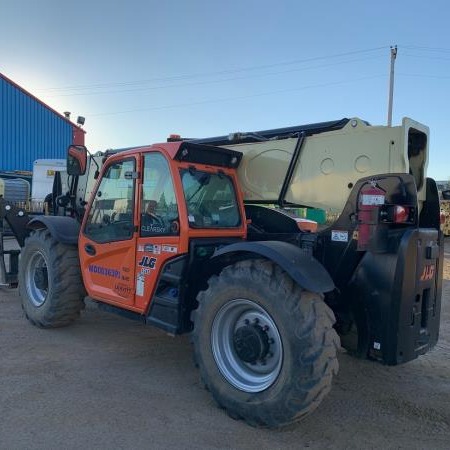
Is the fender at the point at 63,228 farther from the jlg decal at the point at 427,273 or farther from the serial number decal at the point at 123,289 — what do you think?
the jlg decal at the point at 427,273

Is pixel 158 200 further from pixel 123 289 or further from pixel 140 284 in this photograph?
pixel 123 289

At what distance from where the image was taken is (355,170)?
421cm

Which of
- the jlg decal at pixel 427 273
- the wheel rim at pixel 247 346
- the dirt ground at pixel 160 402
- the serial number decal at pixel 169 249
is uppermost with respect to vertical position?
the serial number decal at pixel 169 249

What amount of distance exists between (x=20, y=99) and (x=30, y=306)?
78.6 feet

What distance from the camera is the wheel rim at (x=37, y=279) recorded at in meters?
6.24

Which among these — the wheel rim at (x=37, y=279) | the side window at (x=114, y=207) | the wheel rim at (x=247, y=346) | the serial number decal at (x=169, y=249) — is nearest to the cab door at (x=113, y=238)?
the side window at (x=114, y=207)

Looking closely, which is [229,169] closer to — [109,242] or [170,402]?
[109,242]

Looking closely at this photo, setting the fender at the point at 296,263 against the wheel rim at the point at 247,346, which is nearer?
the fender at the point at 296,263

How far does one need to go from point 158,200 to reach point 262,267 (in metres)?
1.48

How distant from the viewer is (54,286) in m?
5.85

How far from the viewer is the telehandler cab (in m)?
3.57

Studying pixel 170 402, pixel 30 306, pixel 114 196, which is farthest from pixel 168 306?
pixel 30 306

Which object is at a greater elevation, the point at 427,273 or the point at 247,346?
the point at 427,273

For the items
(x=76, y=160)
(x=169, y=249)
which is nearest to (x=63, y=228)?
(x=76, y=160)
